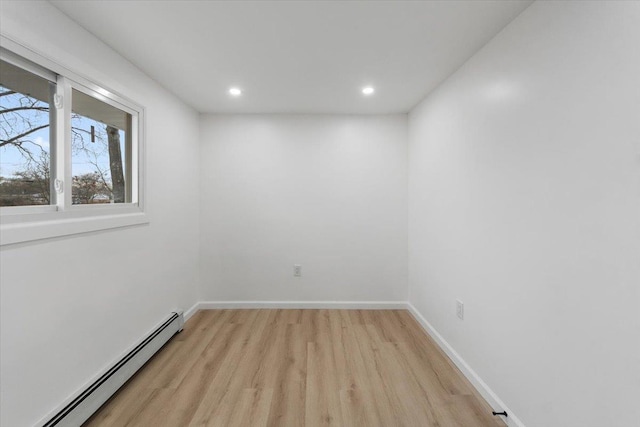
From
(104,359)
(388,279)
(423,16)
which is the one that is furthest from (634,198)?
(104,359)

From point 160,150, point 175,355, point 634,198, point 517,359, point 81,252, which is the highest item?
point 160,150

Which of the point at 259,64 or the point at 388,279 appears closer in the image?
the point at 259,64

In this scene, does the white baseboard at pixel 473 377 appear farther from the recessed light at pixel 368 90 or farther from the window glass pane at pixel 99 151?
the window glass pane at pixel 99 151

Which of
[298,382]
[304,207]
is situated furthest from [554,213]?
[304,207]

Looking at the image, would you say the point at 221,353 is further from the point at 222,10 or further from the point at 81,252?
the point at 222,10

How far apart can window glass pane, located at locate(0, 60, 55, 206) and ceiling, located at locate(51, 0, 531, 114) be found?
490 millimetres

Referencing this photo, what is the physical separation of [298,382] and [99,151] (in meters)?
2.17

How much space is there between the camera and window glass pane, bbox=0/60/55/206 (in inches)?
56.8

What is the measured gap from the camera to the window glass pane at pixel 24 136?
1.44 meters

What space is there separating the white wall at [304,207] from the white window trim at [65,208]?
121 cm

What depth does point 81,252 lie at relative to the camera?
178cm

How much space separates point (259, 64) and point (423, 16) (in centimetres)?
121

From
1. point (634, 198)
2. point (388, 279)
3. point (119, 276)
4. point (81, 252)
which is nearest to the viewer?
point (634, 198)

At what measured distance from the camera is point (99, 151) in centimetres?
206
